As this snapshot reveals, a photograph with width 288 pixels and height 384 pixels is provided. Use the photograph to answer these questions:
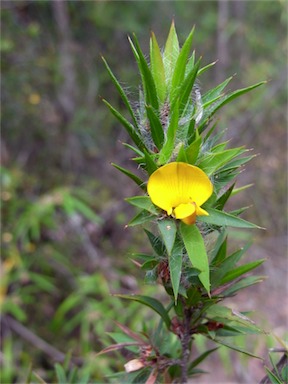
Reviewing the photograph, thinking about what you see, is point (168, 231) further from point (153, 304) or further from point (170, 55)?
point (170, 55)

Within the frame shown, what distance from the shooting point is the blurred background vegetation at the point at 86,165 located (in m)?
2.47

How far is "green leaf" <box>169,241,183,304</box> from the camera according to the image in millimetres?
451

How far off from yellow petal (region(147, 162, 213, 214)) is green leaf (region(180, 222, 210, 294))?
0.03 meters

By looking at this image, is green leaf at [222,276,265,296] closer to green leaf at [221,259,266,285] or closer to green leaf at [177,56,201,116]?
green leaf at [221,259,266,285]

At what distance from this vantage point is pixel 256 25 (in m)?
4.54

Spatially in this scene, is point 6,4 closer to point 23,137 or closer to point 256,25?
point 23,137

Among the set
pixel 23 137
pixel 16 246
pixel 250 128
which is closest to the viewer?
pixel 16 246

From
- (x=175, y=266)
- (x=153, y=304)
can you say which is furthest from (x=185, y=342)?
(x=175, y=266)

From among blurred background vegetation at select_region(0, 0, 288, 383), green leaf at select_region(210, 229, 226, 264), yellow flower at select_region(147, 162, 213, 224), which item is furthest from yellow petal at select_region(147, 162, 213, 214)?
blurred background vegetation at select_region(0, 0, 288, 383)

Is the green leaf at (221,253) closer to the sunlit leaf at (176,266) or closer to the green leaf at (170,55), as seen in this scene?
the sunlit leaf at (176,266)

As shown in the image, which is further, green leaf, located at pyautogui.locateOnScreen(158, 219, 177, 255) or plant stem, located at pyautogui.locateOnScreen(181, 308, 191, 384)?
plant stem, located at pyautogui.locateOnScreen(181, 308, 191, 384)

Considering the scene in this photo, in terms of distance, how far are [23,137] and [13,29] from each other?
824 mm

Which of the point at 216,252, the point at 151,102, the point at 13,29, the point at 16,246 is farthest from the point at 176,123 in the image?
the point at 13,29

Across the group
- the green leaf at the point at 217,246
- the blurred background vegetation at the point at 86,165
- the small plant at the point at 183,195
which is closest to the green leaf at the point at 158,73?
the small plant at the point at 183,195
